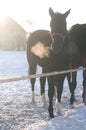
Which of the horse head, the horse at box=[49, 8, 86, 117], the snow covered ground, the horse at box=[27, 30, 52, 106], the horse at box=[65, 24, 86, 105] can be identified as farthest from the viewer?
the horse at box=[27, 30, 52, 106]

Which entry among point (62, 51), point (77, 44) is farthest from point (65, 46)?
point (77, 44)

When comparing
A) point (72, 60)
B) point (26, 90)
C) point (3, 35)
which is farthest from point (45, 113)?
point (3, 35)

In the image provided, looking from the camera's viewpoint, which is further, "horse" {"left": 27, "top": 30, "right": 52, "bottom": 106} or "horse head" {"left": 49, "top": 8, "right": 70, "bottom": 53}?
"horse" {"left": 27, "top": 30, "right": 52, "bottom": 106}

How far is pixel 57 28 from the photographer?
7766mm

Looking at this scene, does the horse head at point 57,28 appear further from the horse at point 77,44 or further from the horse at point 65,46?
the horse at point 77,44

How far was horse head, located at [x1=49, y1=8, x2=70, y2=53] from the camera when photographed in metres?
7.58

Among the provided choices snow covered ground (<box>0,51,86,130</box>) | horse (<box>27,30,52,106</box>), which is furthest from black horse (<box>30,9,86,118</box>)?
horse (<box>27,30,52,106</box>)

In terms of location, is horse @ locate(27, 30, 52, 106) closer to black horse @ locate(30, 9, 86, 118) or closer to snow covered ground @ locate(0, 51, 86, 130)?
snow covered ground @ locate(0, 51, 86, 130)

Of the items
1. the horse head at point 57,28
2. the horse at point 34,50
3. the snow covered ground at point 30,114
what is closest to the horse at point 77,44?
the horse at point 34,50

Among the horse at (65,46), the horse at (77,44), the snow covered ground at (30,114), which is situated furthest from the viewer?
the horse at (77,44)

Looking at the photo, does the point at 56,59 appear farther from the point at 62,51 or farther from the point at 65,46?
the point at 65,46

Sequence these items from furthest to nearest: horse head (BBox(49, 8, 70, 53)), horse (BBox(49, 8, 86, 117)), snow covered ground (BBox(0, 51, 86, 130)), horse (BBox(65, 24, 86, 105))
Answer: horse (BBox(65, 24, 86, 105))
horse (BBox(49, 8, 86, 117))
horse head (BBox(49, 8, 70, 53))
snow covered ground (BBox(0, 51, 86, 130))

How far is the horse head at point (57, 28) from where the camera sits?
24.9 ft

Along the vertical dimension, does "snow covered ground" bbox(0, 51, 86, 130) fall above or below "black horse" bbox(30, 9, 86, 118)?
below
